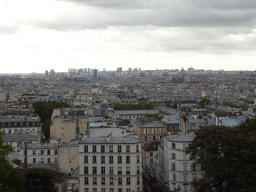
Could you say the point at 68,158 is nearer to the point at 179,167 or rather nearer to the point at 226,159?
the point at 179,167

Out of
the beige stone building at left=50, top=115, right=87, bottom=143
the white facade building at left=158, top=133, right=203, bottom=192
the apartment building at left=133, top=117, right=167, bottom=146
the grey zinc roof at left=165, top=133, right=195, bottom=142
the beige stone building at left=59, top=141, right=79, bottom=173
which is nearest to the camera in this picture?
the white facade building at left=158, top=133, right=203, bottom=192

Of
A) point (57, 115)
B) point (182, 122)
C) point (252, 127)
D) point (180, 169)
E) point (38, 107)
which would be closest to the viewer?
point (252, 127)

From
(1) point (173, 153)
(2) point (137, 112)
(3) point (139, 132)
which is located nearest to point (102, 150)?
(1) point (173, 153)

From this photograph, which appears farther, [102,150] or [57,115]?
[57,115]

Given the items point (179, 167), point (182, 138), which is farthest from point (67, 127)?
point (179, 167)

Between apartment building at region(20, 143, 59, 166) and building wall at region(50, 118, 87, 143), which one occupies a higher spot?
building wall at region(50, 118, 87, 143)

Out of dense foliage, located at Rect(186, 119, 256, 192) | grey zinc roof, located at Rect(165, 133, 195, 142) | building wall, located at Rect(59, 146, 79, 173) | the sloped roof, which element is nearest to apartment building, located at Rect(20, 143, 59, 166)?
building wall, located at Rect(59, 146, 79, 173)

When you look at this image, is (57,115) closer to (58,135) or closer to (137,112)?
(58,135)

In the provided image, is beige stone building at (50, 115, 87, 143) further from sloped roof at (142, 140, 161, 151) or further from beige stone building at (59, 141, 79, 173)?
beige stone building at (59, 141, 79, 173)
